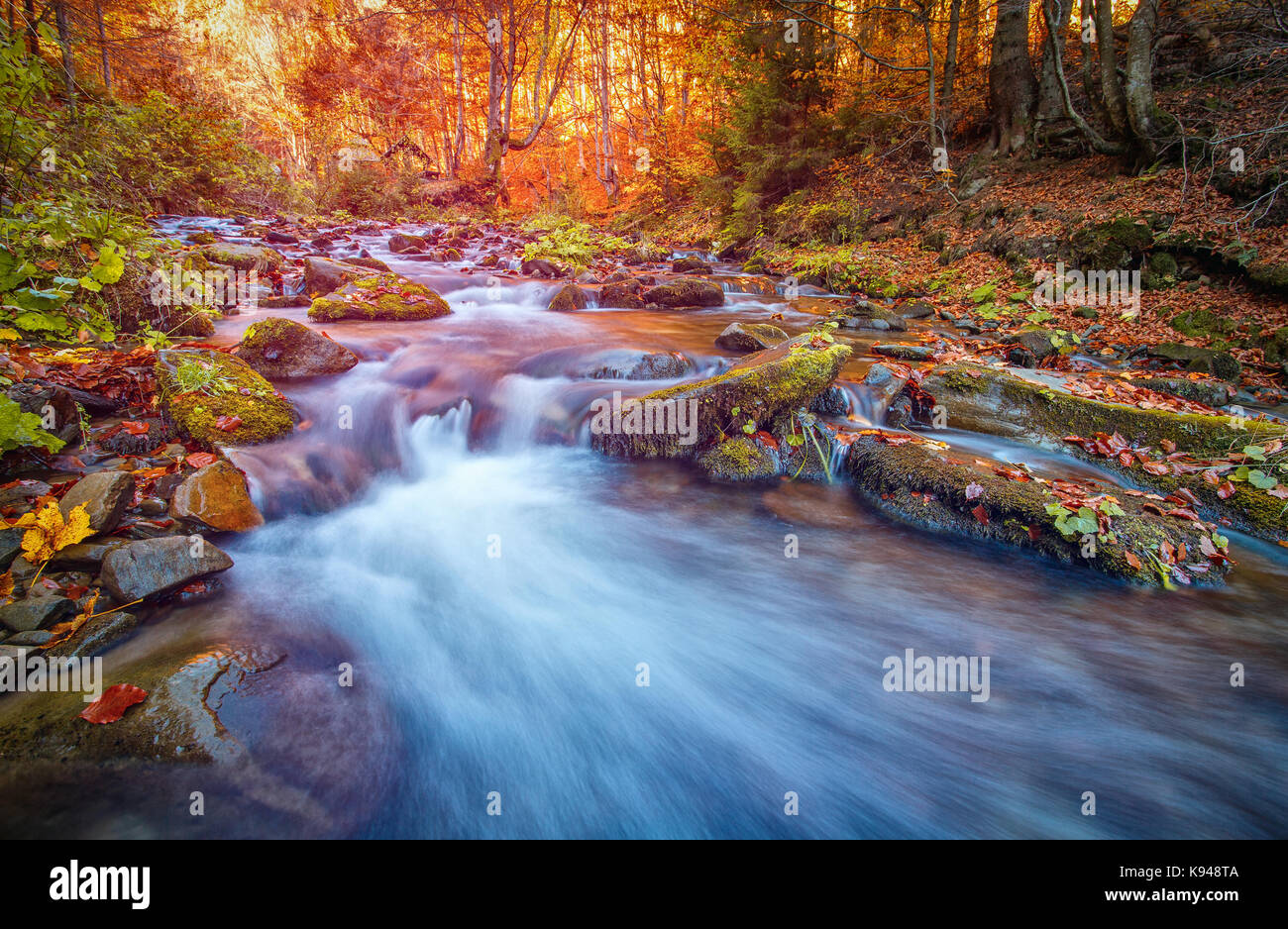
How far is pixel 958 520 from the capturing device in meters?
4.08

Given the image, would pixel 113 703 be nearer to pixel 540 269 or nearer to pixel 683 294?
pixel 683 294

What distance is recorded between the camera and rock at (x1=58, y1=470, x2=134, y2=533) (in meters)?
3.00

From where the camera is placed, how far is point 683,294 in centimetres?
1087

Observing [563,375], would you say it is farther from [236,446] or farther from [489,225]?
[489,225]

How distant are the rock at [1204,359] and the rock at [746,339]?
193 inches

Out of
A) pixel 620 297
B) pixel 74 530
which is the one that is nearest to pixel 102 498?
pixel 74 530

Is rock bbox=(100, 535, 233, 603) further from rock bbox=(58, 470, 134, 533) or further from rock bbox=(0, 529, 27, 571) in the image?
rock bbox=(0, 529, 27, 571)

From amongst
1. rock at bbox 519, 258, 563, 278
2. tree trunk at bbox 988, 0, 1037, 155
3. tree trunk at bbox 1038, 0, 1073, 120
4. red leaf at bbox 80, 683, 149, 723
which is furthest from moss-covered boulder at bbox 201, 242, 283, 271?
tree trunk at bbox 1038, 0, 1073, 120

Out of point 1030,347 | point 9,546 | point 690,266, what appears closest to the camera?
point 9,546

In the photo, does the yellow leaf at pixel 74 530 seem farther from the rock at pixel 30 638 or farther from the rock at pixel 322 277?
the rock at pixel 322 277

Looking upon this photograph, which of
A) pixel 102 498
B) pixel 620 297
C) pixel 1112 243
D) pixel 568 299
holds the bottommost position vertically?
pixel 102 498

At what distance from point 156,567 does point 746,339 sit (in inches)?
258

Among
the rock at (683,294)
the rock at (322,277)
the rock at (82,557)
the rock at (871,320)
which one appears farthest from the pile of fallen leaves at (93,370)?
the rock at (871,320)

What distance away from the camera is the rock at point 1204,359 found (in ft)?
20.3
